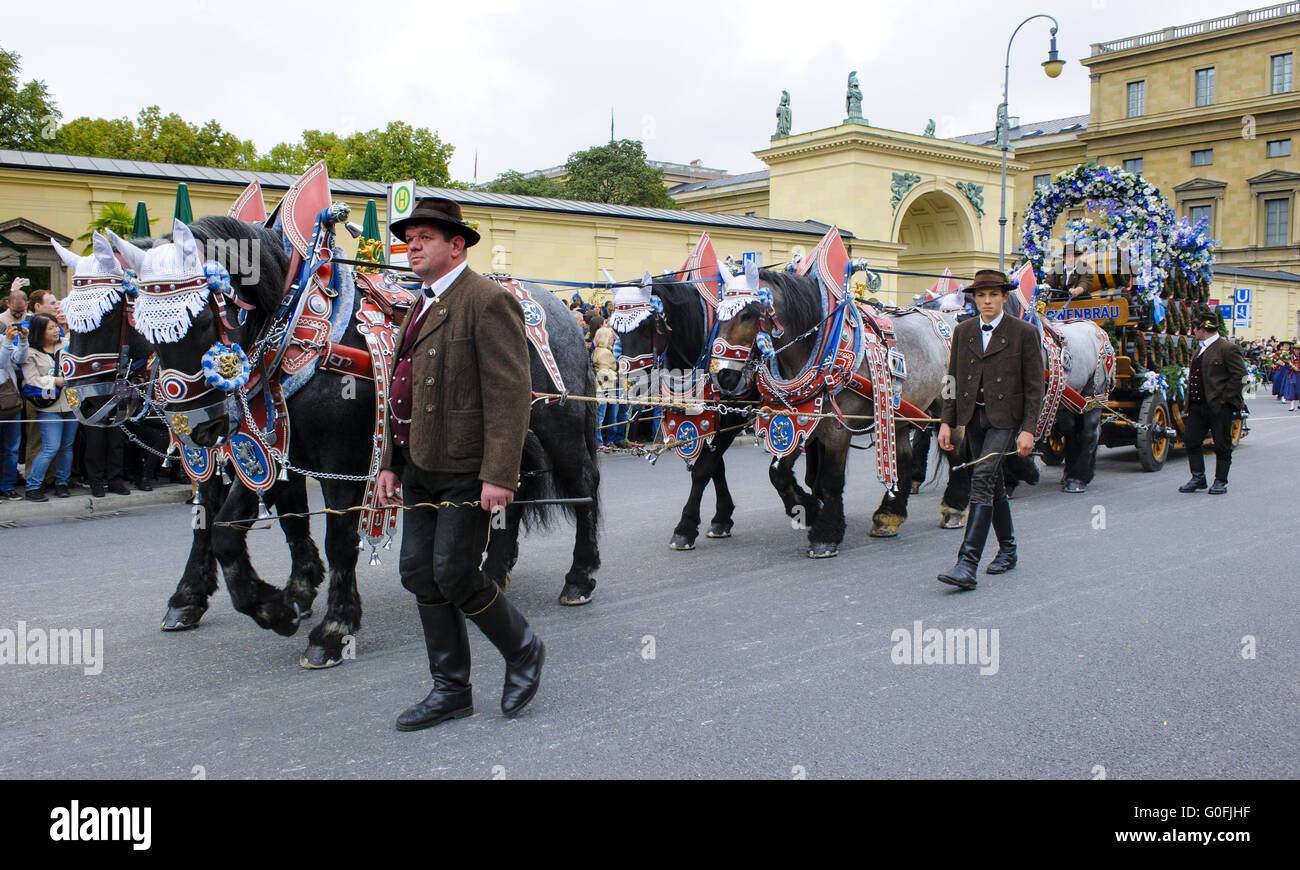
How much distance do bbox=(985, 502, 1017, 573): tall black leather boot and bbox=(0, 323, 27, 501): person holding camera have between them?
28.9ft

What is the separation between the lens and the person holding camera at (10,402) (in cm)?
945

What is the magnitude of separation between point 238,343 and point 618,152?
41.1 meters

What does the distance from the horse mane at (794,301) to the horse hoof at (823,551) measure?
1641 mm

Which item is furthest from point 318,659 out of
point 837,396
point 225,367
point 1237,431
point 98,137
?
point 98,137

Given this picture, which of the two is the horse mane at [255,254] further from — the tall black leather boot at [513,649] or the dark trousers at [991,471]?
the dark trousers at [991,471]

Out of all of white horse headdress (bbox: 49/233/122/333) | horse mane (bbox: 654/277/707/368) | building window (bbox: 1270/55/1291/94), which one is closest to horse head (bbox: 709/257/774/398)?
horse mane (bbox: 654/277/707/368)

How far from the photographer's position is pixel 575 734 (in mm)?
4027

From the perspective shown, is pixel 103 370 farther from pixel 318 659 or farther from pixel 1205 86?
pixel 1205 86

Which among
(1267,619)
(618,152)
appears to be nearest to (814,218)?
(618,152)

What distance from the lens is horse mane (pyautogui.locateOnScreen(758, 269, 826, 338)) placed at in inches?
301

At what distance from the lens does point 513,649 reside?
4.27 m

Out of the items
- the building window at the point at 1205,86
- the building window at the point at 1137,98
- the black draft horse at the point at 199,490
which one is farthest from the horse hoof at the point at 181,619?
the building window at the point at 1137,98
